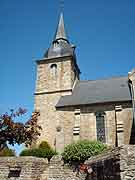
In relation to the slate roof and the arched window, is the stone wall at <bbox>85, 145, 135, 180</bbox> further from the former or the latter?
the arched window

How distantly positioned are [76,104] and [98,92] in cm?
313

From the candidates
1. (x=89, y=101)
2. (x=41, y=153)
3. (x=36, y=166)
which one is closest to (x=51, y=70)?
(x=89, y=101)

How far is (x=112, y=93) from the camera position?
24031mm

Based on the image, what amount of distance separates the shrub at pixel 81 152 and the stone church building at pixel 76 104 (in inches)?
334

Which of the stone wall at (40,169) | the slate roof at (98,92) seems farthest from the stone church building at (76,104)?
the stone wall at (40,169)

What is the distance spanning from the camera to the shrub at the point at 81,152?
38.6 ft

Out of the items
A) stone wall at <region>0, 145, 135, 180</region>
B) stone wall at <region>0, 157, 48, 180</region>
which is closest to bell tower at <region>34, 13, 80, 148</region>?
stone wall at <region>0, 145, 135, 180</region>

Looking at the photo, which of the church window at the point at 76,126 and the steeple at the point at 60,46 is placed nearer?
the church window at the point at 76,126

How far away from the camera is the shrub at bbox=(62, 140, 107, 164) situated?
11.8 metres

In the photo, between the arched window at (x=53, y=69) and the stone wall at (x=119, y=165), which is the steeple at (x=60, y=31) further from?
the stone wall at (x=119, y=165)

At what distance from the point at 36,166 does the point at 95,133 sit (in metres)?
11.2

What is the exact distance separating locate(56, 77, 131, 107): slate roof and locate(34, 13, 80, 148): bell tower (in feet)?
4.08

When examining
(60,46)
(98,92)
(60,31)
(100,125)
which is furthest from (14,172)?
(60,31)

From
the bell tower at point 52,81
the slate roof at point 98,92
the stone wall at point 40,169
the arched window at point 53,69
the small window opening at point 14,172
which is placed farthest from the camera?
the arched window at point 53,69
